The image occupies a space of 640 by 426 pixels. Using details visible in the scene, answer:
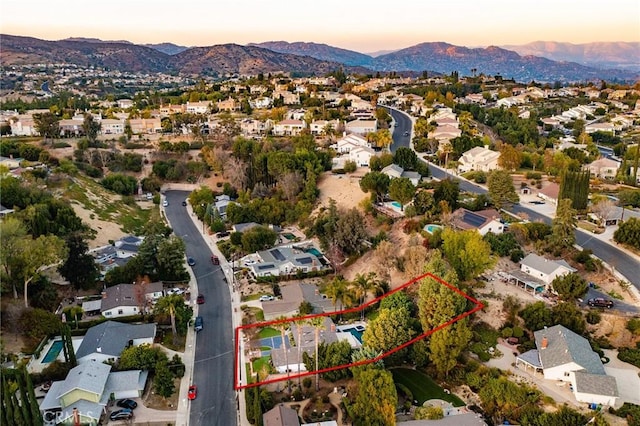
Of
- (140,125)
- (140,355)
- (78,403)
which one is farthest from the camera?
(140,125)

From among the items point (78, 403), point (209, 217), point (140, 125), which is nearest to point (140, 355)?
point (78, 403)

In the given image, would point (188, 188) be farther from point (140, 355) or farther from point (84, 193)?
point (140, 355)

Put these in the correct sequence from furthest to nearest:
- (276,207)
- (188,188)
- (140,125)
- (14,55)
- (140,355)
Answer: (14,55) < (140,125) < (188,188) < (276,207) < (140,355)

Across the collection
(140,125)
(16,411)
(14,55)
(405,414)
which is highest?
(14,55)

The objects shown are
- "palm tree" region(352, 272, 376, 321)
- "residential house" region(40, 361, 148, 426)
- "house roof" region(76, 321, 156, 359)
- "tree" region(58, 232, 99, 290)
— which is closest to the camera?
"residential house" region(40, 361, 148, 426)

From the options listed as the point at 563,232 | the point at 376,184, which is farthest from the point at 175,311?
the point at 563,232

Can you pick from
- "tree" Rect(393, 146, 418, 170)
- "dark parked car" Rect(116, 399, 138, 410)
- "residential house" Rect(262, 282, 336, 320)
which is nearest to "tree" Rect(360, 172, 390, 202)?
"tree" Rect(393, 146, 418, 170)

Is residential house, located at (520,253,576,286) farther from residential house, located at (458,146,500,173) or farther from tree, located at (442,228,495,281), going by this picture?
residential house, located at (458,146,500,173)
